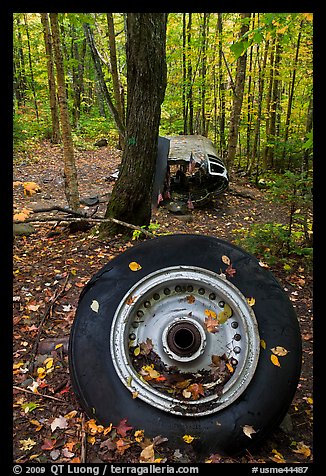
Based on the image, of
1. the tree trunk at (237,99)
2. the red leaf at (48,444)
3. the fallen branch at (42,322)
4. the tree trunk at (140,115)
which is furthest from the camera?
the tree trunk at (237,99)

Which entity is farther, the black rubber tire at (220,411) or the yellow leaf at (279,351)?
the yellow leaf at (279,351)

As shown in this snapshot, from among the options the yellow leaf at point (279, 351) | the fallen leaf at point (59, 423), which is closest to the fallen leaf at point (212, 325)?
the yellow leaf at point (279, 351)

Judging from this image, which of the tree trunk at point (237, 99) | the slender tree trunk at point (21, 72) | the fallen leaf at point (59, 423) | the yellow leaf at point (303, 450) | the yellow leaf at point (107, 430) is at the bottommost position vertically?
the yellow leaf at point (303, 450)

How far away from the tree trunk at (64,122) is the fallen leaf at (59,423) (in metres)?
4.77

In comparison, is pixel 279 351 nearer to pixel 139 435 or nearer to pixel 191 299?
pixel 191 299

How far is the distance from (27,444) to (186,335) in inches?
48.1

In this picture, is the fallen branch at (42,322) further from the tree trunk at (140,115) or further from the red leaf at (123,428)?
the tree trunk at (140,115)

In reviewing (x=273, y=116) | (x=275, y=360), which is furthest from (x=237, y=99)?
(x=275, y=360)

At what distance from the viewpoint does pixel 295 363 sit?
2.24 m

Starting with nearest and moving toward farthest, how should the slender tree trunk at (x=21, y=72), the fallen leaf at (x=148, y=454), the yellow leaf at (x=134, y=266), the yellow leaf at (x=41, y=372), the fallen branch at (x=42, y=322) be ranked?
the fallen leaf at (x=148, y=454)
the yellow leaf at (x=134, y=266)
the yellow leaf at (x=41, y=372)
the fallen branch at (x=42, y=322)
the slender tree trunk at (x=21, y=72)

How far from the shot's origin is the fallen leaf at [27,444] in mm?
2213

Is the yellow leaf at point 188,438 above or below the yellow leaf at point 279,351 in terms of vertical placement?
below
